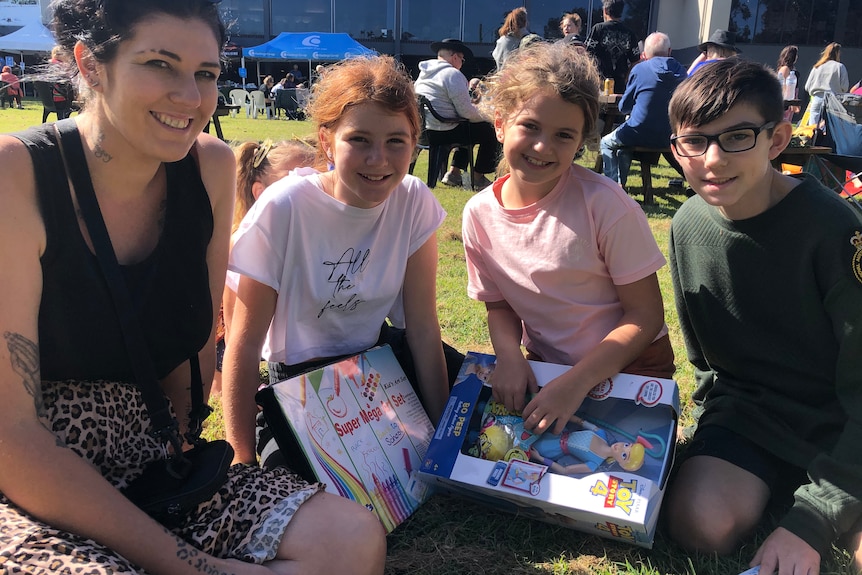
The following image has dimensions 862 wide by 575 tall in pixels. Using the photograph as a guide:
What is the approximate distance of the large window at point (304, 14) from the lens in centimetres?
2575

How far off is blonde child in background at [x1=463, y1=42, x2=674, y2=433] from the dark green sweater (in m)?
0.18

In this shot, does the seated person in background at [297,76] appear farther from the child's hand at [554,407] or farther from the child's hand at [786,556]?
the child's hand at [786,556]

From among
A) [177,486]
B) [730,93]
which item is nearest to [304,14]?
[730,93]

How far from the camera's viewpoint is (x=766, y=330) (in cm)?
214

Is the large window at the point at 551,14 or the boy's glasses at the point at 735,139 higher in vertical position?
the large window at the point at 551,14

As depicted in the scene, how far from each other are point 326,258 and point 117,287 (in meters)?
0.80

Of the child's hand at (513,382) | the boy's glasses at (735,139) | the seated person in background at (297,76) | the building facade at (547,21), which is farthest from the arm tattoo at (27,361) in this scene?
the seated person in background at (297,76)

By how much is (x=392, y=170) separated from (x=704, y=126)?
981 mm

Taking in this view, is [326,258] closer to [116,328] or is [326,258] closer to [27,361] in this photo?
[116,328]

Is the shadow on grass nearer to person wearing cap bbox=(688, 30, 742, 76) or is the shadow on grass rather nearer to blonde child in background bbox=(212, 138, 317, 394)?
blonde child in background bbox=(212, 138, 317, 394)

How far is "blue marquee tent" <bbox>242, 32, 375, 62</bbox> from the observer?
860 inches

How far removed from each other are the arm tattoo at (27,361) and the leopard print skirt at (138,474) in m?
0.07

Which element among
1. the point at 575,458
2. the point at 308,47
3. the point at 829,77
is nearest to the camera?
the point at 575,458

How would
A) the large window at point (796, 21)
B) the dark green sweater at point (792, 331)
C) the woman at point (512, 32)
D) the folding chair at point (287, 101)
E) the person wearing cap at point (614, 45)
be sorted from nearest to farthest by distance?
the dark green sweater at point (792, 331) < the person wearing cap at point (614, 45) < the woman at point (512, 32) < the large window at point (796, 21) < the folding chair at point (287, 101)
